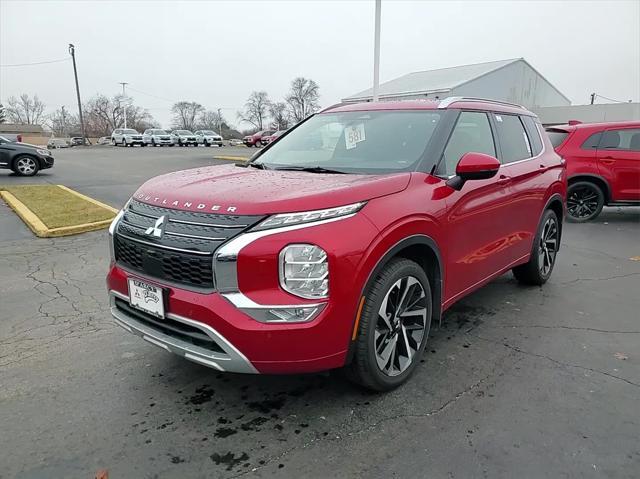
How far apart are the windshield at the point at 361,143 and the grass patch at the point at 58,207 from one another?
5112 millimetres

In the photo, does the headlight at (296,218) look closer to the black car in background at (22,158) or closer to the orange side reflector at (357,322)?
the orange side reflector at (357,322)

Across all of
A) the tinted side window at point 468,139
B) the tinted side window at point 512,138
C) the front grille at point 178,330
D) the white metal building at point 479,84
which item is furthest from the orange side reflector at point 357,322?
the white metal building at point 479,84

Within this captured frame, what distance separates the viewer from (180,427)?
8.63ft

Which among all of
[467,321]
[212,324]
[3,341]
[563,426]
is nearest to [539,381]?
[563,426]

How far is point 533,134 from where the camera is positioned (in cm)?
500

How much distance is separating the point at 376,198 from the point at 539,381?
1662 mm

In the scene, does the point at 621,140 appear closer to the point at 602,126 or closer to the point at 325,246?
the point at 602,126

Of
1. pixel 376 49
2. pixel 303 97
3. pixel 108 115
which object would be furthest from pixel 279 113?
pixel 376 49

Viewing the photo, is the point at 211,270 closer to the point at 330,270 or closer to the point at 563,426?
the point at 330,270

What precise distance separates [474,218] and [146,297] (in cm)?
234

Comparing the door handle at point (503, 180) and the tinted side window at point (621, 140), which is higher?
the tinted side window at point (621, 140)

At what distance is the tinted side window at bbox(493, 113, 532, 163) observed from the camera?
4.25 m

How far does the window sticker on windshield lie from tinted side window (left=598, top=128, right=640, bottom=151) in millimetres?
7057

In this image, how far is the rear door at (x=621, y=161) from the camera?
339 inches
